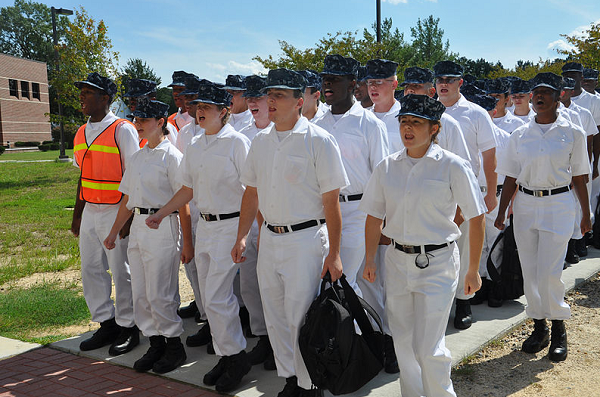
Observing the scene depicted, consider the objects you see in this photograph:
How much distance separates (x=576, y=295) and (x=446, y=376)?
400 cm

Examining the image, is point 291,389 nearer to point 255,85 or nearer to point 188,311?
point 188,311

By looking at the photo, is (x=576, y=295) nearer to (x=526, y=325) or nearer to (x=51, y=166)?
(x=526, y=325)

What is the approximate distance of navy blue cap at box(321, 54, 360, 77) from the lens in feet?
16.2

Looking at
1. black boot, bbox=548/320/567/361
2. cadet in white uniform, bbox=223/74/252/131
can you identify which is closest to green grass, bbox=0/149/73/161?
cadet in white uniform, bbox=223/74/252/131

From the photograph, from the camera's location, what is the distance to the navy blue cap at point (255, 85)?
5945mm

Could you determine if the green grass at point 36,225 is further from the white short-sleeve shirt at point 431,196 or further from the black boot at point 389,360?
the white short-sleeve shirt at point 431,196

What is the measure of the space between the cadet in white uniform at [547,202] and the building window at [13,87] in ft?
215

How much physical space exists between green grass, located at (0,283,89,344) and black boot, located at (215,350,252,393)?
2309 mm

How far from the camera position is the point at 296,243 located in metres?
4.14

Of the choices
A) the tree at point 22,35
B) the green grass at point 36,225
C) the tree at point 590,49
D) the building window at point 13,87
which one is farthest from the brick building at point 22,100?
the tree at point 590,49

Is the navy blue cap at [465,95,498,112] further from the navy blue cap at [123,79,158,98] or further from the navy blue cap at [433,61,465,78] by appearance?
the navy blue cap at [123,79,158,98]

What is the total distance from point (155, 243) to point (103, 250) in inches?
38.6

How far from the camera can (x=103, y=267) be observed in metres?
5.89

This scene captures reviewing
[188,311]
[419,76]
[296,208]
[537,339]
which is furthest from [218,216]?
[537,339]
